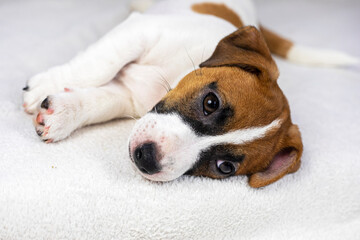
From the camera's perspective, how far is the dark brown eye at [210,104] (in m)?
1.96

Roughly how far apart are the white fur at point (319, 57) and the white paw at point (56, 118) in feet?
7.83

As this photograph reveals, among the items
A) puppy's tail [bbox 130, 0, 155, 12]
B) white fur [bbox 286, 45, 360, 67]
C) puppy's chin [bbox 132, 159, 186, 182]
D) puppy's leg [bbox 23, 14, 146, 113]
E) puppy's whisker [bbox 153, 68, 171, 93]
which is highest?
puppy's leg [bbox 23, 14, 146, 113]

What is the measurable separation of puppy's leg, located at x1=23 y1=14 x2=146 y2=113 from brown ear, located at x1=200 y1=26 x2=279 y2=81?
1.92 feet

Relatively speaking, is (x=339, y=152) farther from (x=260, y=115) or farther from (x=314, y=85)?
(x=314, y=85)

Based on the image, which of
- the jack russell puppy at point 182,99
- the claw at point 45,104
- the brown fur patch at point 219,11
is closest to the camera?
the jack russell puppy at point 182,99

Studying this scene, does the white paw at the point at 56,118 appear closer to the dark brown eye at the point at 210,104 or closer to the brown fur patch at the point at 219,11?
the dark brown eye at the point at 210,104

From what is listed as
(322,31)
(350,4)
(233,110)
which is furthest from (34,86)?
(350,4)

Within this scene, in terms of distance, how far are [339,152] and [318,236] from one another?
553 mm

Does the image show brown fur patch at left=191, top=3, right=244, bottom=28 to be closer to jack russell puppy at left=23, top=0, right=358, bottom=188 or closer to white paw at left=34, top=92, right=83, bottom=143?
jack russell puppy at left=23, top=0, right=358, bottom=188

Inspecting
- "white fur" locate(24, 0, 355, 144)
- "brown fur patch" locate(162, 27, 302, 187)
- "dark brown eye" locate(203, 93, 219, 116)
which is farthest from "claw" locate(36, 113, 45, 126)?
"dark brown eye" locate(203, 93, 219, 116)

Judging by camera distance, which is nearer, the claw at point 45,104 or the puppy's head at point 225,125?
the puppy's head at point 225,125

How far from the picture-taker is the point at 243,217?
6.76 ft

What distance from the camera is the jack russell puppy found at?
1.92 m

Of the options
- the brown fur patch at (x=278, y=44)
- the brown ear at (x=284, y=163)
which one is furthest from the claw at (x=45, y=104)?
the brown fur patch at (x=278, y=44)
